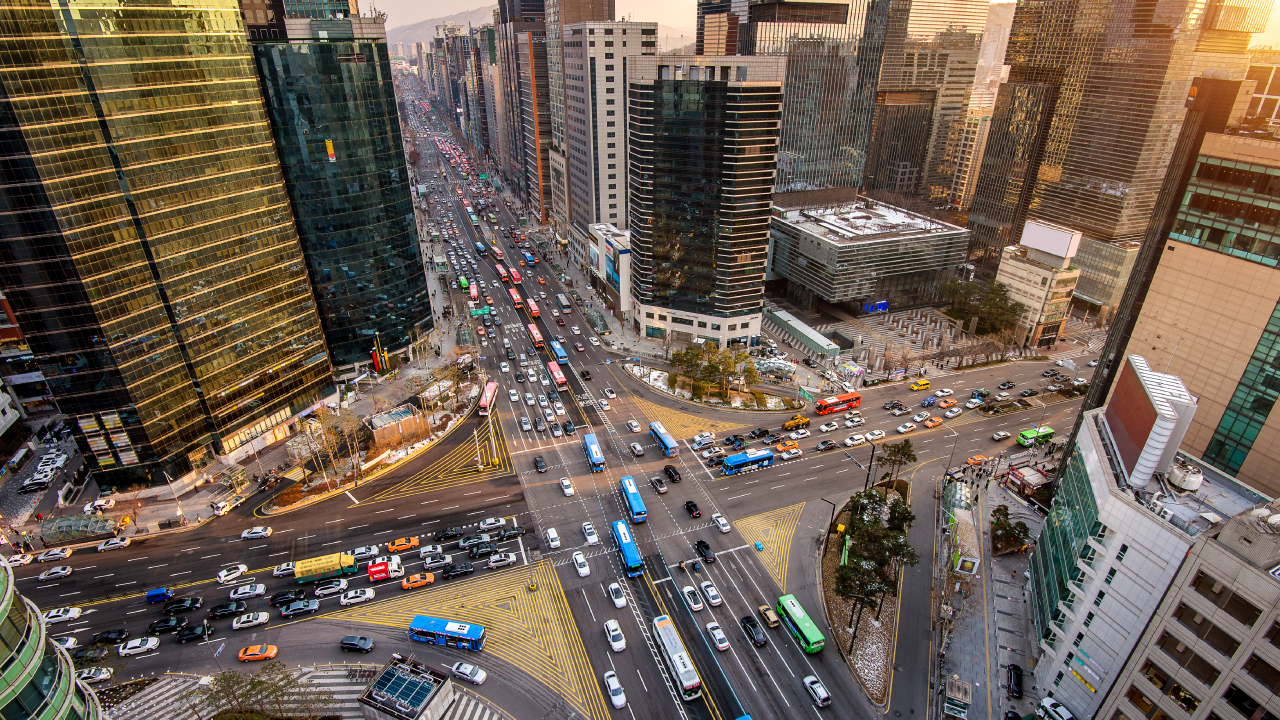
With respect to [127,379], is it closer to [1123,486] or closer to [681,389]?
[681,389]

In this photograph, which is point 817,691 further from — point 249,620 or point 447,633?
point 249,620

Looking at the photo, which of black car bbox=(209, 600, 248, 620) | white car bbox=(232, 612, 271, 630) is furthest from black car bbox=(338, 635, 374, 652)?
black car bbox=(209, 600, 248, 620)

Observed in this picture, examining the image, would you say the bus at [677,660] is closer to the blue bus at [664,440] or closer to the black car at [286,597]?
the blue bus at [664,440]

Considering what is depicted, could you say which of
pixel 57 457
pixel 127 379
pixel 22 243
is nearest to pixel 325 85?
pixel 22 243

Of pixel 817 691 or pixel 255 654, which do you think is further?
pixel 255 654

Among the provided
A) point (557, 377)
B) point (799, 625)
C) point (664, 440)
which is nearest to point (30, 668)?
point (799, 625)

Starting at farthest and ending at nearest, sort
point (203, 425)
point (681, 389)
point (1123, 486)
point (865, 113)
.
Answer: point (865, 113) → point (681, 389) → point (203, 425) → point (1123, 486)
